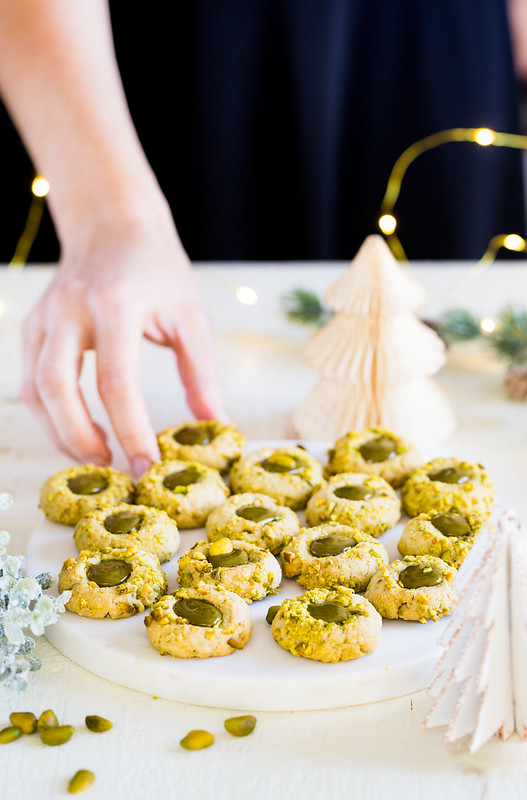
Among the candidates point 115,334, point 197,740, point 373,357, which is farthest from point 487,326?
point 197,740

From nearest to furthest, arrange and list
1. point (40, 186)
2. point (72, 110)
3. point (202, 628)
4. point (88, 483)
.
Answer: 1. point (202, 628)
2. point (88, 483)
3. point (72, 110)
4. point (40, 186)

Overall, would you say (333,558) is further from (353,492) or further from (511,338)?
(511,338)

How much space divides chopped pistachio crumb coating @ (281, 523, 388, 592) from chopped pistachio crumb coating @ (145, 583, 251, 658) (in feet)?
0.35

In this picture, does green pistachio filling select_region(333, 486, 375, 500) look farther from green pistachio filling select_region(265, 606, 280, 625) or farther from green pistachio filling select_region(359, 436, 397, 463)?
green pistachio filling select_region(265, 606, 280, 625)

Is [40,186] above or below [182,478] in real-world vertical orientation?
above

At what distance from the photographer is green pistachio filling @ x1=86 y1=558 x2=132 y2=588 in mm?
967

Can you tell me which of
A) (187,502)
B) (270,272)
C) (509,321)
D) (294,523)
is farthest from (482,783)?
(270,272)

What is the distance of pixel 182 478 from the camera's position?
122 cm

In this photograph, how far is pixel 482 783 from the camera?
78 centimetres

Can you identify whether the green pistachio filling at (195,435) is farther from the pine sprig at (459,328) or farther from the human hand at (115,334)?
the pine sprig at (459,328)

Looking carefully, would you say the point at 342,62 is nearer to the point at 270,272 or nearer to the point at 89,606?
the point at 270,272

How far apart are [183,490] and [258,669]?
0.36m

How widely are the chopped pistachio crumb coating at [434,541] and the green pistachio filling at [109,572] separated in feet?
1.11

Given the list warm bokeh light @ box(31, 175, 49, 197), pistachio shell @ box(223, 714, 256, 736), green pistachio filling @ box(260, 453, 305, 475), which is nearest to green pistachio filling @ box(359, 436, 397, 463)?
green pistachio filling @ box(260, 453, 305, 475)
